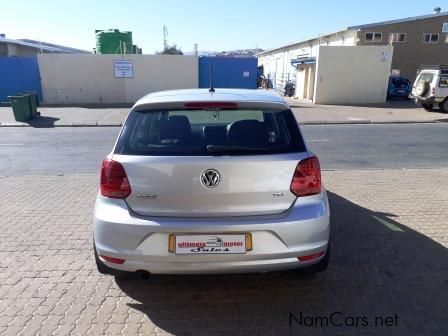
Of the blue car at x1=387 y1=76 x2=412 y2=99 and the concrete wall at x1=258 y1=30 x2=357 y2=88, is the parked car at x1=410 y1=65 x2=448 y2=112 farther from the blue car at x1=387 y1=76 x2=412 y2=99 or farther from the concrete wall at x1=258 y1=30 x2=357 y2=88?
the concrete wall at x1=258 y1=30 x2=357 y2=88

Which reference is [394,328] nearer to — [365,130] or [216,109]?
[216,109]

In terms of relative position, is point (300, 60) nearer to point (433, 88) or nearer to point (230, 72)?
point (230, 72)

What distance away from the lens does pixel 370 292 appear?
310 cm

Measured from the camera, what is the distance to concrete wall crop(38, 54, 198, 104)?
21.4 metres

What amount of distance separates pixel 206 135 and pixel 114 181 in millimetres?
764

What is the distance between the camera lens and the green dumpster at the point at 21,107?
15.2 m

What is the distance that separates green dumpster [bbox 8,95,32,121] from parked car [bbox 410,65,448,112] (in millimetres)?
17893

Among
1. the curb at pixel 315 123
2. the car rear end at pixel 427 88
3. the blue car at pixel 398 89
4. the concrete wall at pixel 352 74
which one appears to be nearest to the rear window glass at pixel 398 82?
the blue car at pixel 398 89

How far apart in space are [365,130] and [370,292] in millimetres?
11477

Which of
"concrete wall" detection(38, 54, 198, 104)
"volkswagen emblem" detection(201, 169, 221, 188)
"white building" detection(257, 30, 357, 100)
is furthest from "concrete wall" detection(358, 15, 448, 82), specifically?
"volkswagen emblem" detection(201, 169, 221, 188)

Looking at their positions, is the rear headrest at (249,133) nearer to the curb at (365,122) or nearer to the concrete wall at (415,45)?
the curb at (365,122)

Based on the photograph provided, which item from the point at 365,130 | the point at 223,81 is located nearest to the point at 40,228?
the point at 365,130

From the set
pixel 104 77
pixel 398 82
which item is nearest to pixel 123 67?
pixel 104 77

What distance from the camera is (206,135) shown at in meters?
2.92
